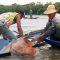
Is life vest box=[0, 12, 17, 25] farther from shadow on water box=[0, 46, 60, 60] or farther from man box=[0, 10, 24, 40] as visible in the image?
shadow on water box=[0, 46, 60, 60]

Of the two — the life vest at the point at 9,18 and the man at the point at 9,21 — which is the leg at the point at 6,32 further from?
the life vest at the point at 9,18

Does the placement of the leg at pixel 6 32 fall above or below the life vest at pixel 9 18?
below

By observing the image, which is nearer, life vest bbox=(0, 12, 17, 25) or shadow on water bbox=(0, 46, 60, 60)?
shadow on water bbox=(0, 46, 60, 60)

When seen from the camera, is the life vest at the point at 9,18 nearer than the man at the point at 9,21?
No

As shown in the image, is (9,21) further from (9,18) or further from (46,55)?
(46,55)

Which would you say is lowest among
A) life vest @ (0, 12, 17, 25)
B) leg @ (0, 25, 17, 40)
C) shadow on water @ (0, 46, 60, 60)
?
shadow on water @ (0, 46, 60, 60)

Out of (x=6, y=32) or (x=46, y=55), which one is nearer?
(x=6, y=32)

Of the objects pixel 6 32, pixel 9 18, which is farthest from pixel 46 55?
pixel 9 18

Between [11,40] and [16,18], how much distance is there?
0.65m

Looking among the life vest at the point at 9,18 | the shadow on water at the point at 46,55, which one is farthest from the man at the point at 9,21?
the shadow on water at the point at 46,55

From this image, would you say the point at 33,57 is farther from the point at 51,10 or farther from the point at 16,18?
the point at 51,10

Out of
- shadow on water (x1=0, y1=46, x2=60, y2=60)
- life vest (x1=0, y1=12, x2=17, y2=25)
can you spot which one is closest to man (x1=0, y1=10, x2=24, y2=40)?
life vest (x1=0, y1=12, x2=17, y2=25)

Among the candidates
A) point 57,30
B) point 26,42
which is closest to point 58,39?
point 57,30

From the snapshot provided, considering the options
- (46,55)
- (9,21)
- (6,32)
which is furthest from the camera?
(46,55)
